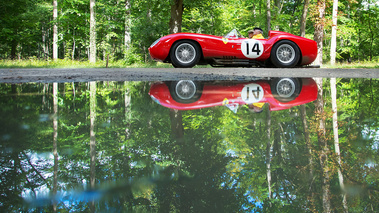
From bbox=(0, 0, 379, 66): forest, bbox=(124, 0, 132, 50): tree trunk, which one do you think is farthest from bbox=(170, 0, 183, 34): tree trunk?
bbox=(124, 0, 132, 50): tree trunk

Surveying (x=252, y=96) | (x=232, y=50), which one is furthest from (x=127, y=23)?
(x=252, y=96)

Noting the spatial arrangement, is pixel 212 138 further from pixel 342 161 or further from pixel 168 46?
pixel 168 46

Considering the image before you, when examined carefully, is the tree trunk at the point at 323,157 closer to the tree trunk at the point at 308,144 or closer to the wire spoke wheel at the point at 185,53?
the tree trunk at the point at 308,144

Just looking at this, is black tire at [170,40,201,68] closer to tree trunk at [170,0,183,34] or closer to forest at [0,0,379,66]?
tree trunk at [170,0,183,34]

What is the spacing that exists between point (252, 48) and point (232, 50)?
581 mm

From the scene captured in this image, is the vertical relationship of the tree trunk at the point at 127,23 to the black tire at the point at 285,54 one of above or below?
above

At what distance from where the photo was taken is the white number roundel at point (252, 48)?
8664 millimetres

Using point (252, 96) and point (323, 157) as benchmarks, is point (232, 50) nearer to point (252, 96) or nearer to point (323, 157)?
point (252, 96)

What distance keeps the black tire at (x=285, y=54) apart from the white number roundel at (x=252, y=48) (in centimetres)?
40

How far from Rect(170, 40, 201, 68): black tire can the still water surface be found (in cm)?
604

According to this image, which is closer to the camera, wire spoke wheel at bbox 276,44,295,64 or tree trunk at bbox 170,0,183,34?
wire spoke wheel at bbox 276,44,295,64

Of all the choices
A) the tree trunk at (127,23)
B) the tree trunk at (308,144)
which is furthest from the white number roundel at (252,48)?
the tree trunk at (127,23)

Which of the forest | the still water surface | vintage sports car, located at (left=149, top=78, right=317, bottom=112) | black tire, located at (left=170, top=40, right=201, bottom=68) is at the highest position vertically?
the forest

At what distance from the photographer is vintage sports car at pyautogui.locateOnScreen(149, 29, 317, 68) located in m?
8.55
